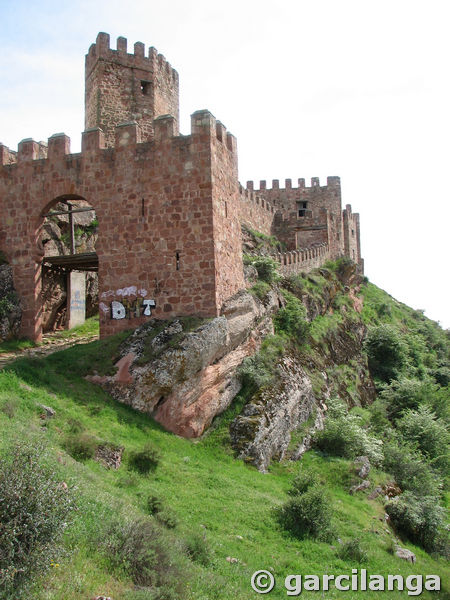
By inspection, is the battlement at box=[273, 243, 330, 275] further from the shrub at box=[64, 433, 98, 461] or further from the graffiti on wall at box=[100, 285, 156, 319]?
the shrub at box=[64, 433, 98, 461]

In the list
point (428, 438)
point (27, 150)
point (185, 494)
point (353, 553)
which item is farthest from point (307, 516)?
point (27, 150)

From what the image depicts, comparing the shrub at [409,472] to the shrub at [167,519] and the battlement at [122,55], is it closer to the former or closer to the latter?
the shrub at [167,519]

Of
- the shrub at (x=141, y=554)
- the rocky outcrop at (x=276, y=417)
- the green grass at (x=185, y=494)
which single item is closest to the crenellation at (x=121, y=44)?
the green grass at (x=185, y=494)

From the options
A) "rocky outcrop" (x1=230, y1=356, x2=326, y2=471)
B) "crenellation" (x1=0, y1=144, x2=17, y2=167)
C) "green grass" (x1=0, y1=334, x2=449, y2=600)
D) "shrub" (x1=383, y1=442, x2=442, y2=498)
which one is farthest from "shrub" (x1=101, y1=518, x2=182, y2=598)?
"crenellation" (x1=0, y1=144, x2=17, y2=167)

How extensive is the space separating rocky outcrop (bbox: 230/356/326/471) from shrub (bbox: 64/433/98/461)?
5045mm

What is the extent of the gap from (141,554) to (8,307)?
1416 centimetres

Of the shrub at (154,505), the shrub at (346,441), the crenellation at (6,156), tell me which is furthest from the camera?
the crenellation at (6,156)

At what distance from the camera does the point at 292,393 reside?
18.9m

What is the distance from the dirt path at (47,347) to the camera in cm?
1867

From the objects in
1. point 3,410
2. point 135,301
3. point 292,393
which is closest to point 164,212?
point 135,301

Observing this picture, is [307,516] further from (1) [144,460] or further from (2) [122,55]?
(2) [122,55]

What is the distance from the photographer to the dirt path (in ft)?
61.3

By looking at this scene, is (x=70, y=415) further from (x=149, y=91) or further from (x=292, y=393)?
(x=149, y=91)

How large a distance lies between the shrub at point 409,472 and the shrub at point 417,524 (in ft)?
4.96
